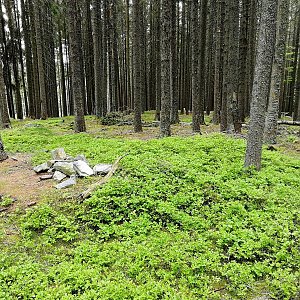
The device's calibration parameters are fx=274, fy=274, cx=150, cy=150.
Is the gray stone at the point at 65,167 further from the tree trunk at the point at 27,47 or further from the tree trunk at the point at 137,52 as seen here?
the tree trunk at the point at 27,47

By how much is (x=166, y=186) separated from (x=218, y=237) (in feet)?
4.74

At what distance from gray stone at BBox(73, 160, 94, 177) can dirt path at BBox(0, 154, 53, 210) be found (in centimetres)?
59

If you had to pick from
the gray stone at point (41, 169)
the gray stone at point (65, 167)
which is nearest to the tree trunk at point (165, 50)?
the gray stone at point (65, 167)

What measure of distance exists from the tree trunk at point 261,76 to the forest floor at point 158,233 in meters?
0.50

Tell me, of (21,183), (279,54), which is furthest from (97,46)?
(21,183)

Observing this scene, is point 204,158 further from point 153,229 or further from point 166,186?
point 153,229

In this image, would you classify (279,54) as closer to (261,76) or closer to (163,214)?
(261,76)

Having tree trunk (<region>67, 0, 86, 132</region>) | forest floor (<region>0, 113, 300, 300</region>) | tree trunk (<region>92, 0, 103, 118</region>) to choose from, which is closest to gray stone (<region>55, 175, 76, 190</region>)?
forest floor (<region>0, 113, 300, 300</region>)

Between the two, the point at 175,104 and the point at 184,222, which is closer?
the point at 184,222

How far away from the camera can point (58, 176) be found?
18.2ft

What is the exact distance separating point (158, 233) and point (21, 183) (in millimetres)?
3180

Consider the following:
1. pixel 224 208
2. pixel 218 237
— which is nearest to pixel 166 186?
pixel 224 208

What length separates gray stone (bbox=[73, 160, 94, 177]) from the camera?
5.61 meters

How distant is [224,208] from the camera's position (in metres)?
4.35
